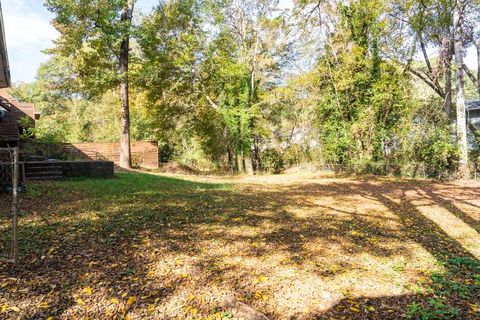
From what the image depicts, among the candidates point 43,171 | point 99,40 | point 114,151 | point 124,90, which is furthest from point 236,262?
point 114,151

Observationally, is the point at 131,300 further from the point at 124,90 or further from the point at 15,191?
the point at 124,90

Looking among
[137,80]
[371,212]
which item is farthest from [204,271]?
[137,80]

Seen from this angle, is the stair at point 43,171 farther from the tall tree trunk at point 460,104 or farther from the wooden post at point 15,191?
the tall tree trunk at point 460,104

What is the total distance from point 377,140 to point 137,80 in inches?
585

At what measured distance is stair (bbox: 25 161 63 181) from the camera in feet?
33.9

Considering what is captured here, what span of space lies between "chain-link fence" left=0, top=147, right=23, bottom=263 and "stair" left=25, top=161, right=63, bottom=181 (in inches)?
89.8

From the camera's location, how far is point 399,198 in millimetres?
8938

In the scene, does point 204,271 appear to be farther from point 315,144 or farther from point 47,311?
point 315,144

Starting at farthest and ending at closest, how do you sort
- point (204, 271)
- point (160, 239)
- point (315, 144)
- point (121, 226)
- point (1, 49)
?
point (315, 144), point (1, 49), point (121, 226), point (160, 239), point (204, 271)

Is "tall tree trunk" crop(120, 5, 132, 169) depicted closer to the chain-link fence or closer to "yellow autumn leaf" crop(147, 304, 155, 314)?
the chain-link fence

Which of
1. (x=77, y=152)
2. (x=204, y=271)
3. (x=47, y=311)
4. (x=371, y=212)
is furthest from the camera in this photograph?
(x=77, y=152)

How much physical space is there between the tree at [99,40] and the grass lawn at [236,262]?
10.1 m

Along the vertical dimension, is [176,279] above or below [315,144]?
below

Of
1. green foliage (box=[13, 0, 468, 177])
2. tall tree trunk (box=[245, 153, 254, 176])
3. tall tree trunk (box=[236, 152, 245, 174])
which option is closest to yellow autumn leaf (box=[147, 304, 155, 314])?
green foliage (box=[13, 0, 468, 177])
